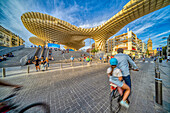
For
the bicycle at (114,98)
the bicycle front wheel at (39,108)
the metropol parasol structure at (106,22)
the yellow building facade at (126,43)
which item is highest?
the metropol parasol structure at (106,22)

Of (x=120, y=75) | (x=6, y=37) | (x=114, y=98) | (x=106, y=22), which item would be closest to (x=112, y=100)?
(x=114, y=98)

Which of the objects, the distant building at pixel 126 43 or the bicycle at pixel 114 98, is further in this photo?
the distant building at pixel 126 43

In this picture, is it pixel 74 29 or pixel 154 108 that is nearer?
pixel 154 108

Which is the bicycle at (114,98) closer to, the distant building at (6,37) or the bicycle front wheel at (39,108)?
the bicycle front wheel at (39,108)

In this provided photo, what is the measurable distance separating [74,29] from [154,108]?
3514cm

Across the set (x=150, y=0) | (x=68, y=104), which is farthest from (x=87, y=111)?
(x=150, y=0)

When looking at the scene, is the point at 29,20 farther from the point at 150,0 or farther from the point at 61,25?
the point at 150,0

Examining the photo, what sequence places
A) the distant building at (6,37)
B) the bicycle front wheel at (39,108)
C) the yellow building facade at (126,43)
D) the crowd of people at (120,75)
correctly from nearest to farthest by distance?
the crowd of people at (120,75) < the bicycle front wheel at (39,108) < the distant building at (6,37) < the yellow building facade at (126,43)

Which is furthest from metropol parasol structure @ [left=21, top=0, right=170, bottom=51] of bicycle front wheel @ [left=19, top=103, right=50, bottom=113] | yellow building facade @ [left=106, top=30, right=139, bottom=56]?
bicycle front wheel @ [left=19, top=103, right=50, bottom=113]

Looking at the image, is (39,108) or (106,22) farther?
(106,22)

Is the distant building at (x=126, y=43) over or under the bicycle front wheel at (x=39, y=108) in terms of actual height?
over

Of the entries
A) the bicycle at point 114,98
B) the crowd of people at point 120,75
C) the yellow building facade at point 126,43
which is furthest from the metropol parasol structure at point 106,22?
the bicycle at point 114,98

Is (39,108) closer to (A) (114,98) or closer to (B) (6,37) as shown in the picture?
(A) (114,98)

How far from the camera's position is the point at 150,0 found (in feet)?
54.5
